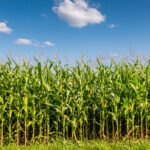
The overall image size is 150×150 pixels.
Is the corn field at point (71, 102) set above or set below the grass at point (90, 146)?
above

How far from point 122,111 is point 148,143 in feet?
4.90

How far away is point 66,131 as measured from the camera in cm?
1082

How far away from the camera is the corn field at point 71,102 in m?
10.4

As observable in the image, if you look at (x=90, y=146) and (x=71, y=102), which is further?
(x=71, y=102)

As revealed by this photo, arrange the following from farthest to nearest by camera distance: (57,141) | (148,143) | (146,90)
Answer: (146,90)
(57,141)
(148,143)

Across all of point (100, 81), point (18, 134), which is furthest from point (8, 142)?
point (100, 81)

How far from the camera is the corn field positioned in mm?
10406

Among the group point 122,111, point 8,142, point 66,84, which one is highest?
point 66,84

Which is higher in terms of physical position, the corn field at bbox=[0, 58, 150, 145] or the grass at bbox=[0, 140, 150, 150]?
the corn field at bbox=[0, 58, 150, 145]

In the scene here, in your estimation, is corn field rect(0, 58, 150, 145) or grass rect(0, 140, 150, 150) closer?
grass rect(0, 140, 150, 150)

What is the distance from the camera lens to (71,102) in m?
10.5

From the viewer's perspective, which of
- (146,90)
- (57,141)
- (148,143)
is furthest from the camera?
(146,90)

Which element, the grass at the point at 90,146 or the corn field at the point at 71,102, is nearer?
the grass at the point at 90,146

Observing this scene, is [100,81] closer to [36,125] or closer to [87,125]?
[87,125]
